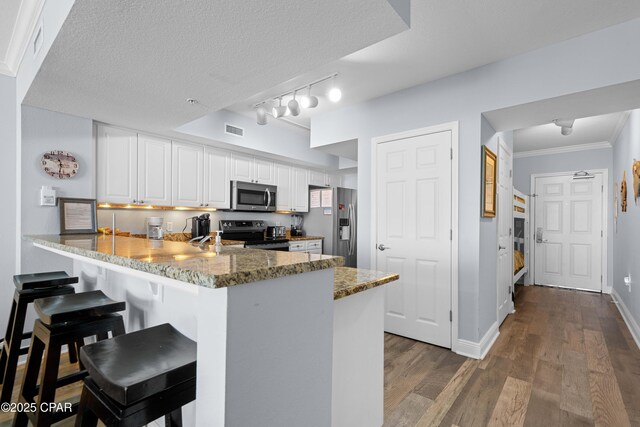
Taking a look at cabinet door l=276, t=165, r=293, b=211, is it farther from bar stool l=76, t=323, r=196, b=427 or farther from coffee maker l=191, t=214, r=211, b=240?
bar stool l=76, t=323, r=196, b=427

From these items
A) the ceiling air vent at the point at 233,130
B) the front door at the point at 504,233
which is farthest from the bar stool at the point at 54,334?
the front door at the point at 504,233

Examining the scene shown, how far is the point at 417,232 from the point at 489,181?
815 millimetres

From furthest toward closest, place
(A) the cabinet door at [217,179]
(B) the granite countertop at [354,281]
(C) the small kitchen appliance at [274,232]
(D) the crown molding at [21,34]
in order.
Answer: (C) the small kitchen appliance at [274,232] < (A) the cabinet door at [217,179] < (D) the crown molding at [21,34] < (B) the granite countertop at [354,281]

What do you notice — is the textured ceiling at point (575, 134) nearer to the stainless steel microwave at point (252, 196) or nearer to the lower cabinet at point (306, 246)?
the lower cabinet at point (306, 246)

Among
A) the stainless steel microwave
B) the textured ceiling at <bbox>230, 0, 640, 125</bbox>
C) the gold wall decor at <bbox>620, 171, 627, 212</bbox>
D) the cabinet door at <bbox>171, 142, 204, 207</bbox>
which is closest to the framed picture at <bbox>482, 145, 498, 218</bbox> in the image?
the textured ceiling at <bbox>230, 0, 640, 125</bbox>

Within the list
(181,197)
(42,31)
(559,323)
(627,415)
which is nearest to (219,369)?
(42,31)

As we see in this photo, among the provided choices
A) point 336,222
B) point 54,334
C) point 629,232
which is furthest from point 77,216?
point 629,232

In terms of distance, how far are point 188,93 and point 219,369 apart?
2066 millimetres

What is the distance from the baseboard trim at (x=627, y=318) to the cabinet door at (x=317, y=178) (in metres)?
4.42

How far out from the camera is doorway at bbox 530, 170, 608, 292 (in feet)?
17.4

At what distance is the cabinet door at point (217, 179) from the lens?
4039mm

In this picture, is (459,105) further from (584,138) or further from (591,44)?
(584,138)

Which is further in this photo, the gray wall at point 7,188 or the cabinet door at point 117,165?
the cabinet door at point 117,165

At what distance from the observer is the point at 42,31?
71.9 inches
